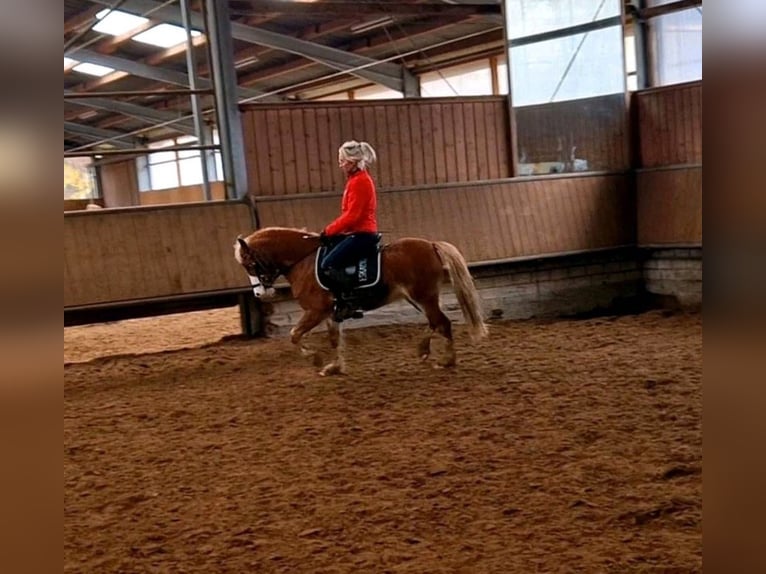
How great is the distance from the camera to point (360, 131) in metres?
8.74

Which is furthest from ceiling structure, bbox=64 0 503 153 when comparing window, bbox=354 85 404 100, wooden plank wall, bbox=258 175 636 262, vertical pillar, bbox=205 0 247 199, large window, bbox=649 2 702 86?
wooden plank wall, bbox=258 175 636 262

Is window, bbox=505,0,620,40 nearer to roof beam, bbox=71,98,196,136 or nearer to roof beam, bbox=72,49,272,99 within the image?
roof beam, bbox=72,49,272,99

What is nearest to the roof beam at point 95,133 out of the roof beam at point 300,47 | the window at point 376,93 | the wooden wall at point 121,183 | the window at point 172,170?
the window at point 172,170

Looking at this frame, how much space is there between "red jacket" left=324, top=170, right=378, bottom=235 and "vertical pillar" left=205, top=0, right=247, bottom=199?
100 inches

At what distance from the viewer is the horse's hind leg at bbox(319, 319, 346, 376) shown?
6285mm

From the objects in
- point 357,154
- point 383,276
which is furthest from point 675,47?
point 383,276

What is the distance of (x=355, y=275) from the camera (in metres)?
6.04

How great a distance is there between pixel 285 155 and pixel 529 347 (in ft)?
10.6

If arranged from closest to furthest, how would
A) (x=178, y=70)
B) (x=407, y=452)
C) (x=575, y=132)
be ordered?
(x=407, y=452)
(x=575, y=132)
(x=178, y=70)

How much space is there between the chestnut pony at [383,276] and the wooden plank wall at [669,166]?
4068 mm

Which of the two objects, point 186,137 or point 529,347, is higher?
point 186,137

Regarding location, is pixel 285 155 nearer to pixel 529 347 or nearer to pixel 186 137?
pixel 529 347

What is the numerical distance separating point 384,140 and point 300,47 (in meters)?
5.04
